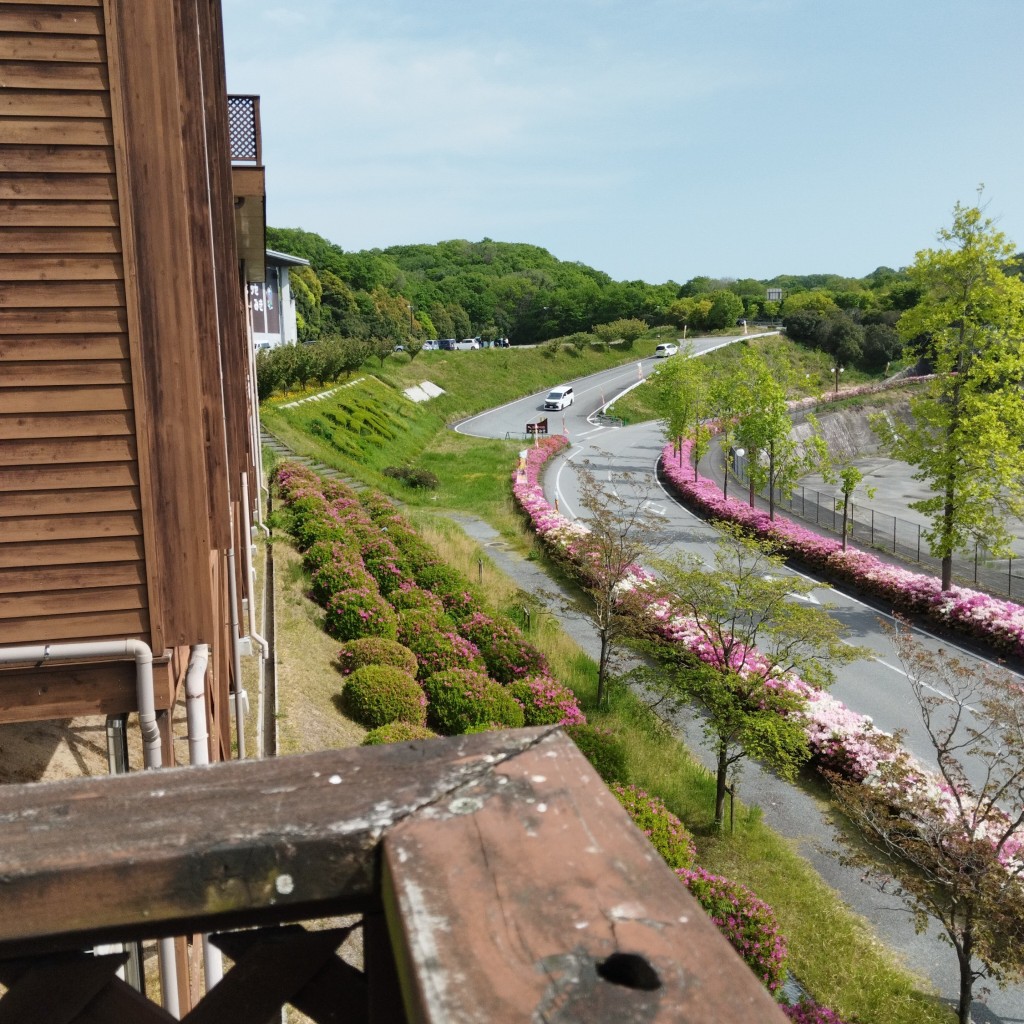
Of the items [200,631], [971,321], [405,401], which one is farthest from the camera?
[405,401]

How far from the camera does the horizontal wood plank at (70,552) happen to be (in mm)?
5094

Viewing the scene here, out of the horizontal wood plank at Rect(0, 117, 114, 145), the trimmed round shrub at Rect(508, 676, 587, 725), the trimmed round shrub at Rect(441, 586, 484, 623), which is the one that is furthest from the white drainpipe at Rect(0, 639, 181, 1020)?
the trimmed round shrub at Rect(441, 586, 484, 623)

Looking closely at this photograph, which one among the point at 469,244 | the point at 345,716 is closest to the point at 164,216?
the point at 345,716

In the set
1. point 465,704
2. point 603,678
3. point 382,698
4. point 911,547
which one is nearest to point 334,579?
point 382,698

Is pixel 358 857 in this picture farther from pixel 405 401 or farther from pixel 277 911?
pixel 405 401

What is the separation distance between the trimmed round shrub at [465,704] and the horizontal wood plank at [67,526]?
310 inches

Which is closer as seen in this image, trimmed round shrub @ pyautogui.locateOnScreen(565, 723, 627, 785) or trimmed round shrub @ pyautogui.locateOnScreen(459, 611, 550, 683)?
trimmed round shrub @ pyautogui.locateOnScreen(565, 723, 627, 785)

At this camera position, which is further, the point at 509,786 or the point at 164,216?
the point at 164,216

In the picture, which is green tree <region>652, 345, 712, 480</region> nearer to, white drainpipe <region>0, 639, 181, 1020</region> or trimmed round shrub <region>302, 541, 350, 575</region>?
trimmed round shrub <region>302, 541, 350, 575</region>

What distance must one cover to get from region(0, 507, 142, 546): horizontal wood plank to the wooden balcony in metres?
4.33

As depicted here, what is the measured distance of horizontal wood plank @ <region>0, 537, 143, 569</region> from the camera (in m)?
5.09

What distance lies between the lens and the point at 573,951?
33.6 inches

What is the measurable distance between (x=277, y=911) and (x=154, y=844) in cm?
16

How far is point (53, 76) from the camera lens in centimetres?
487
